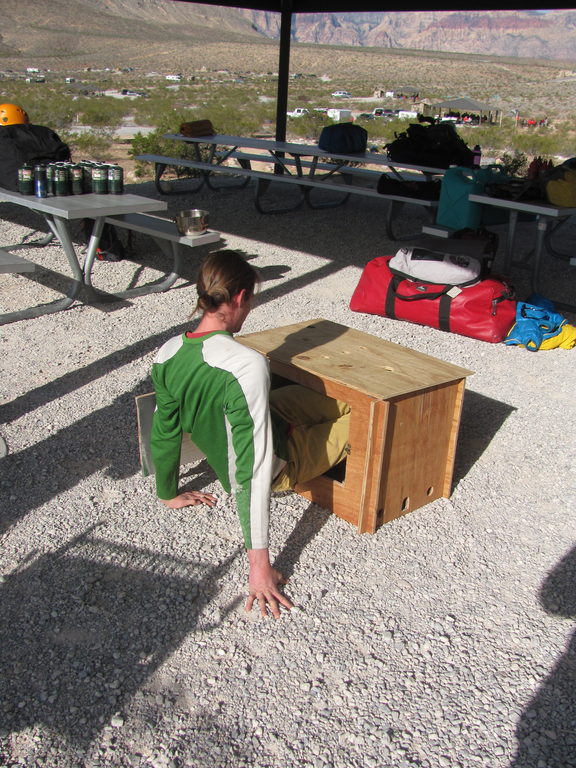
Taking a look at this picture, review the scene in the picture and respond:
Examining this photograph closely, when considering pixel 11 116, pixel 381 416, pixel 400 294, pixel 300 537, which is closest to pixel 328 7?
pixel 11 116

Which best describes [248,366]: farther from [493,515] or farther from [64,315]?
[64,315]

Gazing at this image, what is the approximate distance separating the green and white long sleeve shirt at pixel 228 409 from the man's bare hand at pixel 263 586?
0.05 m

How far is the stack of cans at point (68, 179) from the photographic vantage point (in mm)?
5230

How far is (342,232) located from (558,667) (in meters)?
6.35

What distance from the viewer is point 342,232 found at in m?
7.88

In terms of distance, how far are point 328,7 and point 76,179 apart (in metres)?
6.68

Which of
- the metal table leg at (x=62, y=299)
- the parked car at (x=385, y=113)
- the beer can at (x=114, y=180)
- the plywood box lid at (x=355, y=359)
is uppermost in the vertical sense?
the beer can at (x=114, y=180)

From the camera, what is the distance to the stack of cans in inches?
206

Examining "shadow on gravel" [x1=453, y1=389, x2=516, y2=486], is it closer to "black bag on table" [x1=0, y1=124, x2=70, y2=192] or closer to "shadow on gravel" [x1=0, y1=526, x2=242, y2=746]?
"shadow on gravel" [x1=0, y1=526, x2=242, y2=746]

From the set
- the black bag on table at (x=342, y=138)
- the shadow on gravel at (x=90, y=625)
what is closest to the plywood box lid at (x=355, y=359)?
the shadow on gravel at (x=90, y=625)

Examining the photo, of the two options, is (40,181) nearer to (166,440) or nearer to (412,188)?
(166,440)

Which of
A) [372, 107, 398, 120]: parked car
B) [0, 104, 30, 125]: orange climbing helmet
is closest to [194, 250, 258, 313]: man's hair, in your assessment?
[0, 104, 30, 125]: orange climbing helmet

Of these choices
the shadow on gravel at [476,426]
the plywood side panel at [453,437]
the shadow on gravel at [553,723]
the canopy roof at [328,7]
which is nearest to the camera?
the shadow on gravel at [553,723]

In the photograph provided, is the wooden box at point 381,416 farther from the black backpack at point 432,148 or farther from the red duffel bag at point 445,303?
the black backpack at point 432,148
